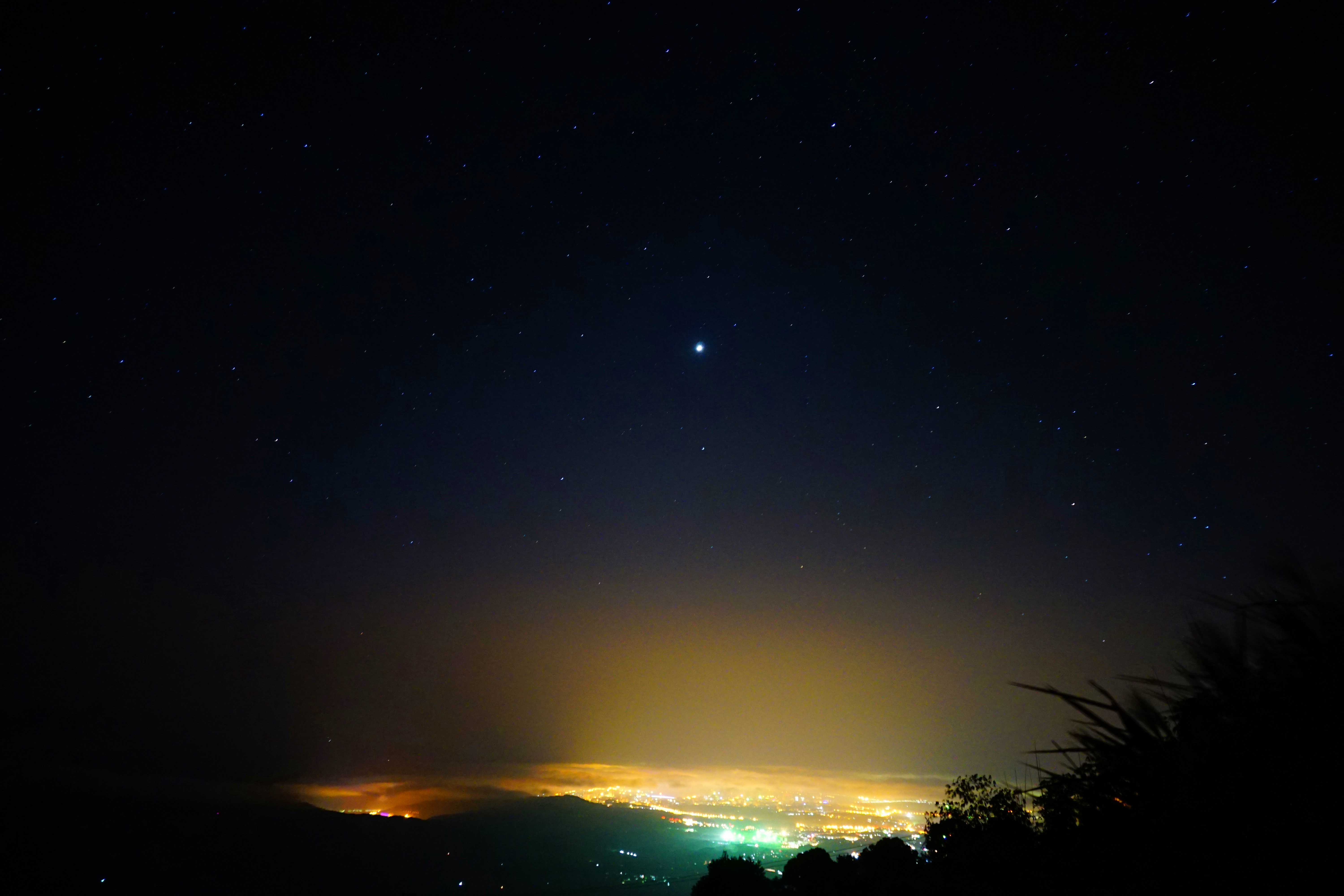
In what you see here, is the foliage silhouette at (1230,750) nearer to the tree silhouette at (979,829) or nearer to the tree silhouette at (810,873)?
the tree silhouette at (979,829)

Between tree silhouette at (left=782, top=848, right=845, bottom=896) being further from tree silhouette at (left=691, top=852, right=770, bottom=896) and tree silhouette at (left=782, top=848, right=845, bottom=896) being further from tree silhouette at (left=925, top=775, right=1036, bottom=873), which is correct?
tree silhouette at (left=925, top=775, right=1036, bottom=873)

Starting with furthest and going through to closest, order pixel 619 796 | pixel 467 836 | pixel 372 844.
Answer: pixel 619 796
pixel 467 836
pixel 372 844

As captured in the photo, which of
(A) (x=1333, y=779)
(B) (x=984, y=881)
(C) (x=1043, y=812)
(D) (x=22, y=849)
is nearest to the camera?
(A) (x=1333, y=779)

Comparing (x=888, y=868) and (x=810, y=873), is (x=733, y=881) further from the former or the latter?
(x=888, y=868)

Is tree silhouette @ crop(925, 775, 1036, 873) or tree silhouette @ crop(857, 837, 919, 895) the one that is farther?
tree silhouette @ crop(857, 837, 919, 895)

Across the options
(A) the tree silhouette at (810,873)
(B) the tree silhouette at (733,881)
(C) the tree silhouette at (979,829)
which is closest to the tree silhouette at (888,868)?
(C) the tree silhouette at (979,829)

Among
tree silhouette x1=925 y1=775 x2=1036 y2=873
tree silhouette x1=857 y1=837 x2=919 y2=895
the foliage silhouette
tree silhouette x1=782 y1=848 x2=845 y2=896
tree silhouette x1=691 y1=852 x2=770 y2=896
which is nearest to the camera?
the foliage silhouette

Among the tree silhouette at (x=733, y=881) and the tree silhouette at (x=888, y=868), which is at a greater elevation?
the tree silhouette at (x=888, y=868)

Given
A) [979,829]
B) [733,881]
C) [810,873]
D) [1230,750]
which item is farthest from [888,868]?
[810,873]

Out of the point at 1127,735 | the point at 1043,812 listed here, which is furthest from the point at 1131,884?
the point at 1043,812

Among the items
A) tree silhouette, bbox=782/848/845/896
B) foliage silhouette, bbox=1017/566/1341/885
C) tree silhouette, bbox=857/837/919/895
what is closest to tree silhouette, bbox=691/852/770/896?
tree silhouette, bbox=782/848/845/896

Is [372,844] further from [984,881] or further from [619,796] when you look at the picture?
[984,881]
